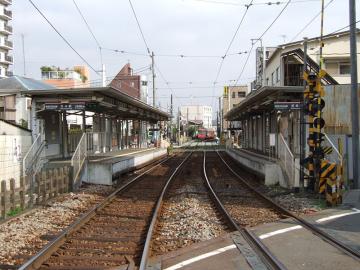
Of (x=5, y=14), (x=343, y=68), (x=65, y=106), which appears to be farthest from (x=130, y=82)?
(x=65, y=106)

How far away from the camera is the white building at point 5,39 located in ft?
273

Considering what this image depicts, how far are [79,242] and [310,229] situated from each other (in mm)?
4547

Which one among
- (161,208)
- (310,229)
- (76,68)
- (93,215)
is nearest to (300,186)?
(161,208)

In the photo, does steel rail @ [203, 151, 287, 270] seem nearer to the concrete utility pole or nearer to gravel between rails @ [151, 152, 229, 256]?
gravel between rails @ [151, 152, 229, 256]

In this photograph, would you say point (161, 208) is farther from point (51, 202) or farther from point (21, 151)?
point (21, 151)

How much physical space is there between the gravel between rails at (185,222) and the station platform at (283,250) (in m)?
0.46

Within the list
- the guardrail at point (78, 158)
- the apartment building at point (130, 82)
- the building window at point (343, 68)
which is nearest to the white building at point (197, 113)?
the apartment building at point (130, 82)

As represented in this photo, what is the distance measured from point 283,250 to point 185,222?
332cm

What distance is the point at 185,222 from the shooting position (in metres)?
10.8

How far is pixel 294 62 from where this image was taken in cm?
3566

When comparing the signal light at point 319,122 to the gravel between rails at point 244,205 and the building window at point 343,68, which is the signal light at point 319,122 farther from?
the building window at point 343,68

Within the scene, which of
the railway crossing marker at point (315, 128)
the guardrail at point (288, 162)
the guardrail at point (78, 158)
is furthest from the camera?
the guardrail at point (78, 158)

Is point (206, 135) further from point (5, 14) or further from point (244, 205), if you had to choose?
point (244, 205)

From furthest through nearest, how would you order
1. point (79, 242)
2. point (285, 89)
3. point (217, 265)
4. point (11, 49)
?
1. point (11, 49)
2. point (285, 89)
3. point (79, 242)
4. point (217, 265)
